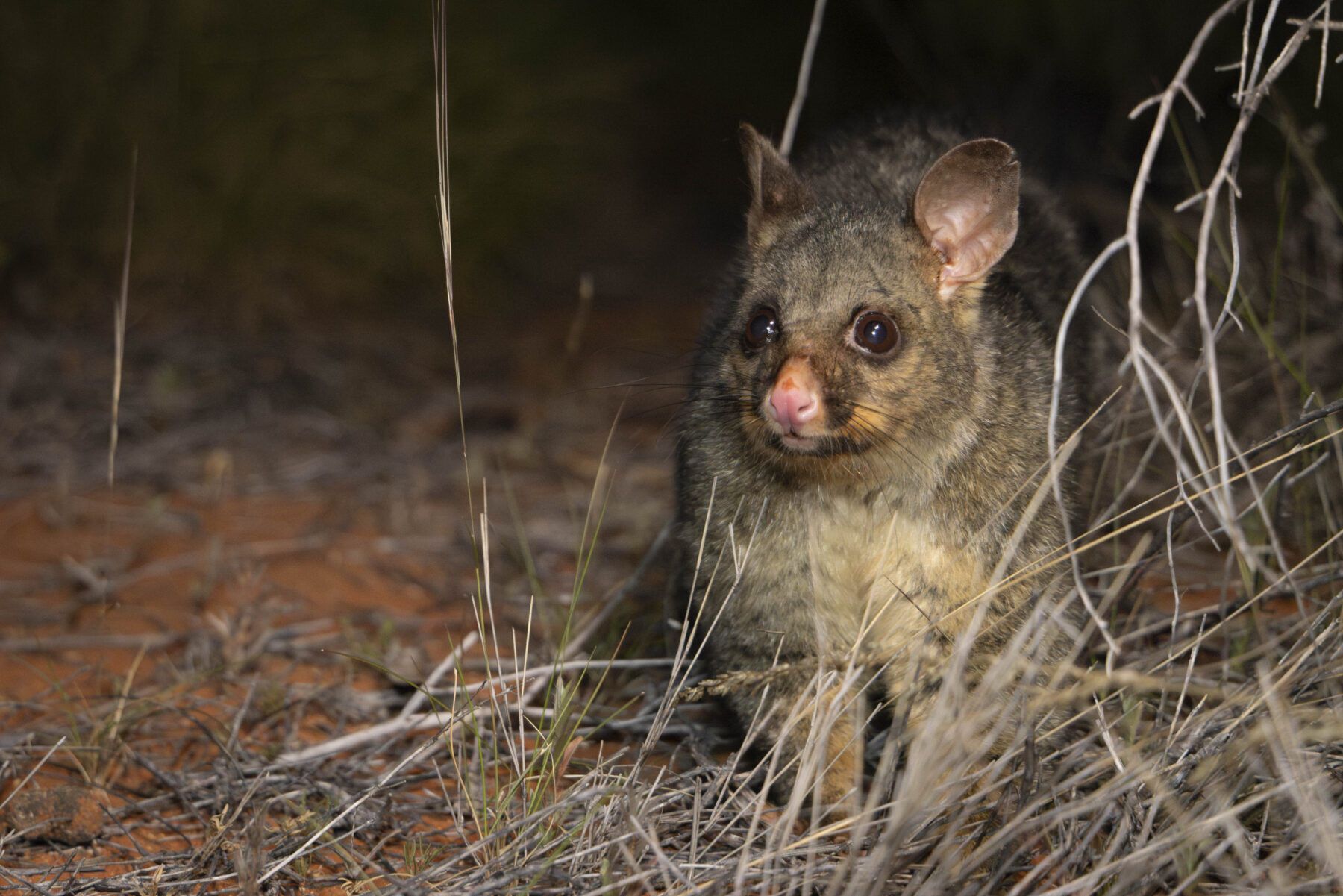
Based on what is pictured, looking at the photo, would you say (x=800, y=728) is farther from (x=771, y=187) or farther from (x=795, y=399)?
(x=771, y=187)

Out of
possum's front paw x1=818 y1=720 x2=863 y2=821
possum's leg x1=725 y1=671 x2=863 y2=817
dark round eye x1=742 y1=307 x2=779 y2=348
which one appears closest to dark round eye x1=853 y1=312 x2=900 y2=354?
dark round eye x1=742 y1=307 x2=779 y2=348

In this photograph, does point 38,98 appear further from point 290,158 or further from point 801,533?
point 801,533

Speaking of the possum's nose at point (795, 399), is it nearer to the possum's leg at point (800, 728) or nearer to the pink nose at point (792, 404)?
the pink nose at point (792, 404)

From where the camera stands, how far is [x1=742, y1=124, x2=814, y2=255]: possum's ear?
3.16 m

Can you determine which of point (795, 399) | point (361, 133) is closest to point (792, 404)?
A: point (795, 399)

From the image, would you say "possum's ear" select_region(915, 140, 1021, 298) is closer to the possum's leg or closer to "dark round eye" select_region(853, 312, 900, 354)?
"dark round eye" select_region(853, 312, 900, 354)

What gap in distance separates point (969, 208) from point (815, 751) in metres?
1.38

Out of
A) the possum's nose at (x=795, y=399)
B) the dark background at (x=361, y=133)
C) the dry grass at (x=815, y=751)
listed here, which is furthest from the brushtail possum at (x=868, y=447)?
the dark background at (x=361, y=133)

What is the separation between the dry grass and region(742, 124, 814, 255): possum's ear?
78 cm

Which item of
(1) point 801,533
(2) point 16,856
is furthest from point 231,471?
(1) point 801,533

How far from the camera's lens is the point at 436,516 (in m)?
5.05

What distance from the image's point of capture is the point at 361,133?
7.78 metres

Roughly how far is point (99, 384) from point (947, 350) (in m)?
4.65

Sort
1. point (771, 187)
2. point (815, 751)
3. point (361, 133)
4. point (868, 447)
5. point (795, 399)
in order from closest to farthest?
point (815, 751) < point (795, 399) < point (868, 447) < point (771, 187) < point (361, 133)
